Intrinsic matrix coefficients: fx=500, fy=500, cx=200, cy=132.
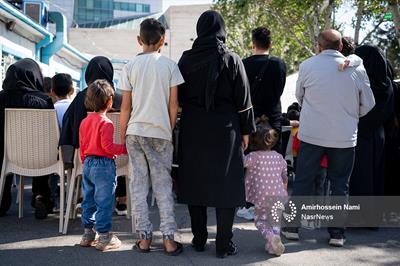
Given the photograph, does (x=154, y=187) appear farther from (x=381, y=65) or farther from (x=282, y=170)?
(x=381, y=65)

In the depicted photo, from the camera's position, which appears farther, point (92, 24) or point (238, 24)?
point (92, 24)

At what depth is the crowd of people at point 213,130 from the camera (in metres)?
4.06

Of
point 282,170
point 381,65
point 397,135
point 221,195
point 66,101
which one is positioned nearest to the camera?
point 221,195

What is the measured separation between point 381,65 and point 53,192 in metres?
4.09

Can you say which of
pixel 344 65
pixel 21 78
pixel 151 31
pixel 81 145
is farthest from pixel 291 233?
pixel 21 78

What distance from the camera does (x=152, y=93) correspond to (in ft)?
13.3

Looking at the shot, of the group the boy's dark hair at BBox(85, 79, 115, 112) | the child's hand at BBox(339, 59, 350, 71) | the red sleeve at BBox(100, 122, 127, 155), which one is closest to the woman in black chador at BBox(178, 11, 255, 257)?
the red sleeve at BBox(100, 122, 127, 155)

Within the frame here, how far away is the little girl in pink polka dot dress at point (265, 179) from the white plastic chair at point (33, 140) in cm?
196

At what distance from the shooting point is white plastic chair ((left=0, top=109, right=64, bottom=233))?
5.02m

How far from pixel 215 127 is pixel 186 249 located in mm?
1137

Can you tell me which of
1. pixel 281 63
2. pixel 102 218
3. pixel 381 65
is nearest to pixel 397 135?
pixel 381 65

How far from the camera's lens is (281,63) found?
5.17 metres

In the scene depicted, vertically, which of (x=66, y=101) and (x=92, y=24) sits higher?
(x=92, y=24)

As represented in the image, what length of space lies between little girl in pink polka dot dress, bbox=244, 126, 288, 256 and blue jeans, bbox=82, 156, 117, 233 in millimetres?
1214
